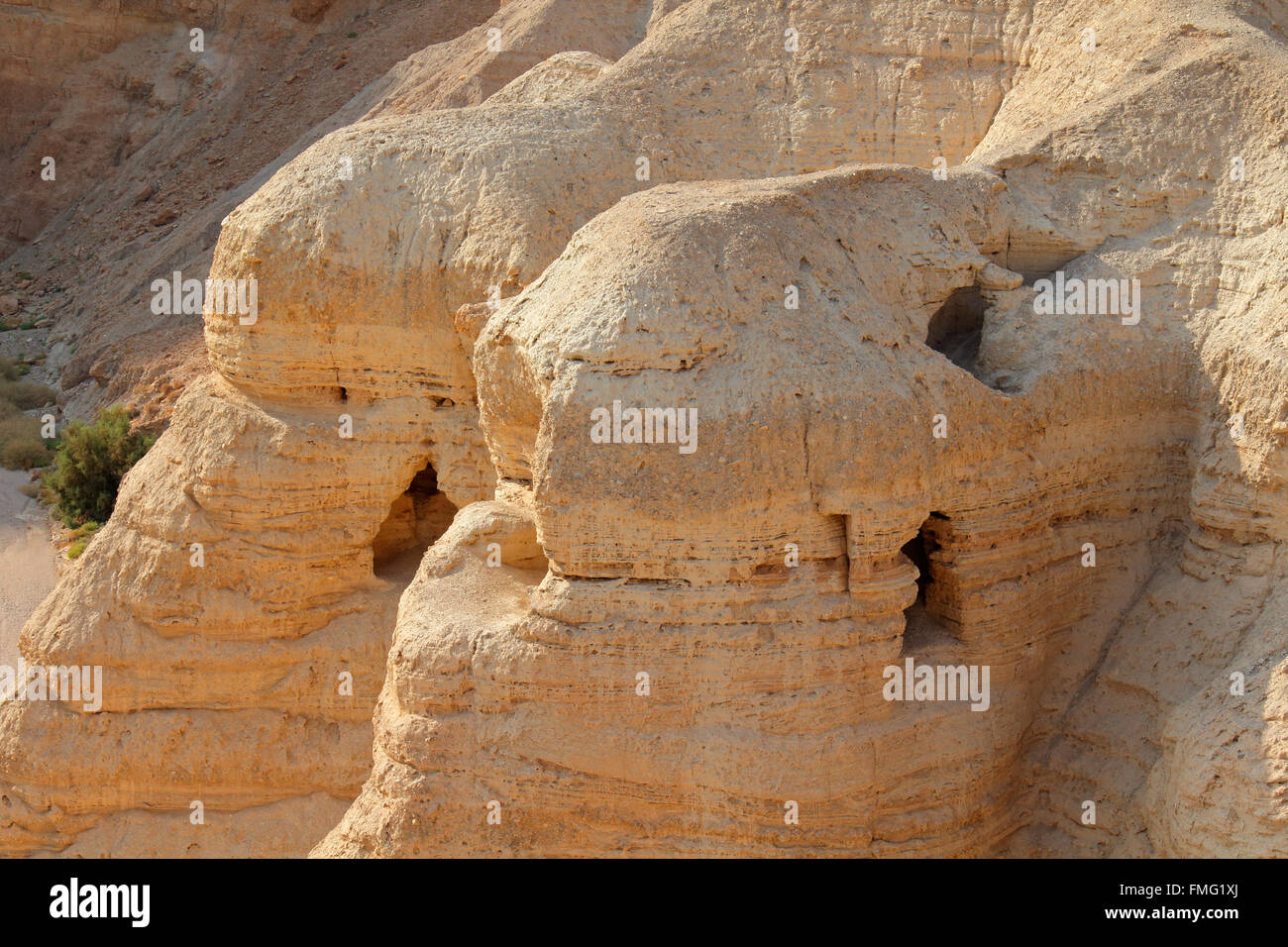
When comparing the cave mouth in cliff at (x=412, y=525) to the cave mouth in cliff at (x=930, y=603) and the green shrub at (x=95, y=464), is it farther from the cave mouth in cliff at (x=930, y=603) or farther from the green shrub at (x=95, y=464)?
the green shrub at (x=95, y=464)

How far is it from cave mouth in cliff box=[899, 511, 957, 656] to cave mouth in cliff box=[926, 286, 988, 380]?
5.26ft

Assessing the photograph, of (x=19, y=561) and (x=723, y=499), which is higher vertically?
(x=19, y=561)

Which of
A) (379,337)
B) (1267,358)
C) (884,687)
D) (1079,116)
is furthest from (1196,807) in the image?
(379,337)

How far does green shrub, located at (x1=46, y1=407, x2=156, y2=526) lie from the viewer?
70.1 ft

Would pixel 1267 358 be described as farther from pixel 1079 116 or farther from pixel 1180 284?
pixel 1079 116

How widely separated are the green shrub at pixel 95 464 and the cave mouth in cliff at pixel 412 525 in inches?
314

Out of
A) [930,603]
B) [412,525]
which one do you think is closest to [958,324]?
[930,603]

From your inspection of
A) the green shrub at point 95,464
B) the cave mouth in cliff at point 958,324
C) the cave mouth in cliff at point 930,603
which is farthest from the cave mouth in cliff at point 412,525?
the green shrub at point 95,464

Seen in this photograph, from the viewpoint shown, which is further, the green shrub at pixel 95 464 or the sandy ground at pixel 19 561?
the green shrub at pixel 95 464

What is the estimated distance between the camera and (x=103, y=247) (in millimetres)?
29609

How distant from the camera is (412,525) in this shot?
14.7m

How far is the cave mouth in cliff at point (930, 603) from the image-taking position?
10656mm

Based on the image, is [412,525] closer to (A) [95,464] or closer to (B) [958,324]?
(B) [958,324]

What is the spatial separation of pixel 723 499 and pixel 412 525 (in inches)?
222
